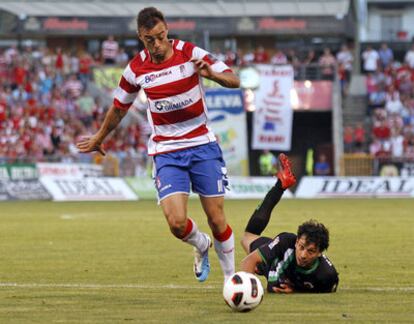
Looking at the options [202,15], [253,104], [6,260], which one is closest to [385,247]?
[6,260]

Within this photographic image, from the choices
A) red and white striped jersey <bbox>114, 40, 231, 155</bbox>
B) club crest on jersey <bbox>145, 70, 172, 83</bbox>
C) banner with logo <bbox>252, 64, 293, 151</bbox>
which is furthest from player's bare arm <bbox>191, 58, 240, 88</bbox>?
banner with logo <bbox>252, 64, 293, 151</bbox>

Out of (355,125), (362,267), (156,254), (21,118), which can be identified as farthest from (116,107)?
(355,125)

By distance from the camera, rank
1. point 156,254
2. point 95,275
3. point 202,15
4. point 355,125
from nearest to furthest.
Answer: point 95,275 < point 156,254 < point 355,125 < point 202,15

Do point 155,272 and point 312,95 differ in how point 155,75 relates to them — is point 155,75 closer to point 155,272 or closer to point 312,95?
point 155,272

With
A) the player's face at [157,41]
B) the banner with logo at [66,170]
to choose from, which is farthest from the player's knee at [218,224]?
the banner with logo at [66,170]

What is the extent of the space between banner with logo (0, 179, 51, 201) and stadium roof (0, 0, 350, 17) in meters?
14.6

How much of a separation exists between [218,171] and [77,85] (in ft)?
107

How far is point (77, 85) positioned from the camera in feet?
143

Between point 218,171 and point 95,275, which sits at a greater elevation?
point 218,171

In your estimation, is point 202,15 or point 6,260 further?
point 202,15

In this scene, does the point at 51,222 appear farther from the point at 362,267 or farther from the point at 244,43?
the point at 244,43

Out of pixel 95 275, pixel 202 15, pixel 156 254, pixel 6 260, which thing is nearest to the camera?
pixel 95 275

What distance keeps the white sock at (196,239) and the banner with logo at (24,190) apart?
2458 cm

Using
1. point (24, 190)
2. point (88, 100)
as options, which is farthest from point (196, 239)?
point (88, 100)
